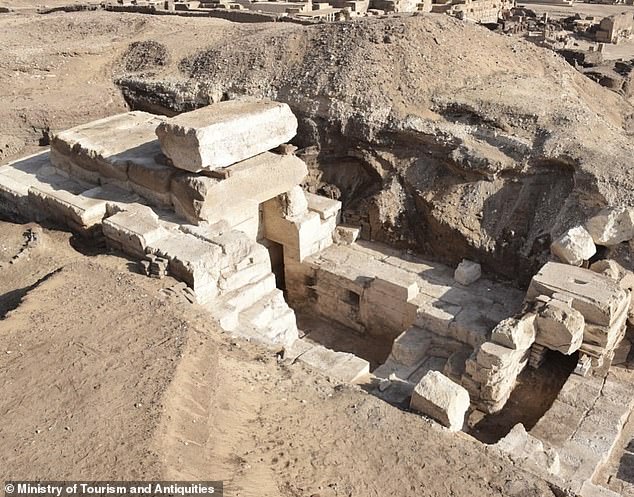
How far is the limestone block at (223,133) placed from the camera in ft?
24.5

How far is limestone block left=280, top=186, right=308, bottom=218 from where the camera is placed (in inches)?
351

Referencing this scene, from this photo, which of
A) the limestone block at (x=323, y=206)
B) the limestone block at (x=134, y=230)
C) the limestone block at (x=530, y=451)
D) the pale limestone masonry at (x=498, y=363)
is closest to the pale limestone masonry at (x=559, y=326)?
the pale limestone masonry at (x=498, y=363)

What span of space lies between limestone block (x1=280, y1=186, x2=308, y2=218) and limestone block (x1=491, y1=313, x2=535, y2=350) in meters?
3.63

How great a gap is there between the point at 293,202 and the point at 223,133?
71.0 inches

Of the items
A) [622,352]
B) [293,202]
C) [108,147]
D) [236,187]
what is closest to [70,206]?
[108,147]

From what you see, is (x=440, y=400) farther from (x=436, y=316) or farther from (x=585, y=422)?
(x=436, y=316)

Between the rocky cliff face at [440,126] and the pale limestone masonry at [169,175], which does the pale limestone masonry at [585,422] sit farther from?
the pale limestone masonry at [169,175]

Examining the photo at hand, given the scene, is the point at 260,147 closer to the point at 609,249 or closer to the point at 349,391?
the point at 349,391

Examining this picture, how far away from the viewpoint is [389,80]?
9891 mm

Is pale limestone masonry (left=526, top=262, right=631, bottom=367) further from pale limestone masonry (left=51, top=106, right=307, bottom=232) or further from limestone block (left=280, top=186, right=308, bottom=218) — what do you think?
pale limestone masonry (left=51, top=106, right=307, bottom=232)

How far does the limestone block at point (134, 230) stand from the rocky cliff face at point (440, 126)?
3.31 meters

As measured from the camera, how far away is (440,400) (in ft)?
17.3

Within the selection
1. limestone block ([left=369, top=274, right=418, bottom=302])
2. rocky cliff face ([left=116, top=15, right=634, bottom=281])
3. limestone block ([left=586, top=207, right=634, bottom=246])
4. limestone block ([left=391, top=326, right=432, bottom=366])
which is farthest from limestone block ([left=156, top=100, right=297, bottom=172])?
limestone block ([left=586, top=207, right=634, bottom=246])

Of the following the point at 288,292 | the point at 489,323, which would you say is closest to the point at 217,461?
the point at 489,323
